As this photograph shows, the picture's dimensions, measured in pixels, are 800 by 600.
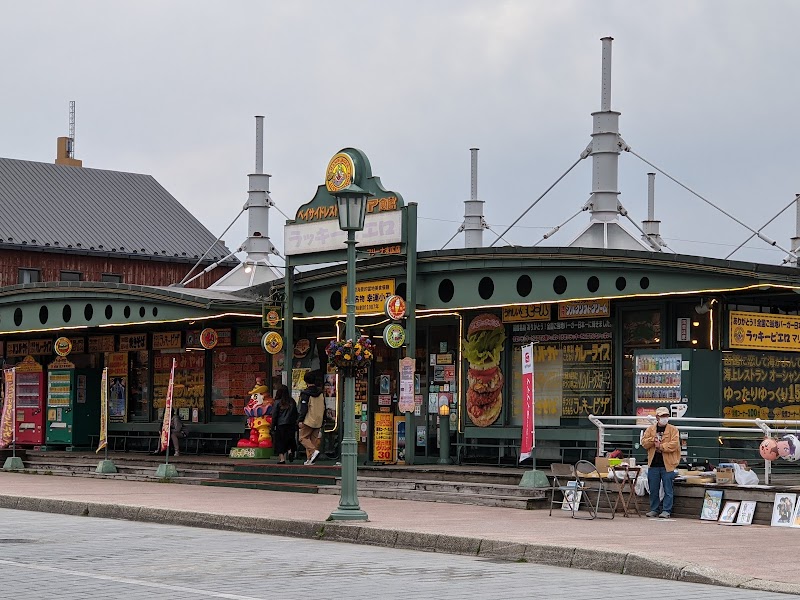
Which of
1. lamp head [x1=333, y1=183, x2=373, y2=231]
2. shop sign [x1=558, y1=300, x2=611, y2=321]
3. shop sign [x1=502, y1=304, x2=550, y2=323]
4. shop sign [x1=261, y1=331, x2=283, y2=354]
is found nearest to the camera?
lamp head [x1=333, y1=183, x2=373, y2=231]

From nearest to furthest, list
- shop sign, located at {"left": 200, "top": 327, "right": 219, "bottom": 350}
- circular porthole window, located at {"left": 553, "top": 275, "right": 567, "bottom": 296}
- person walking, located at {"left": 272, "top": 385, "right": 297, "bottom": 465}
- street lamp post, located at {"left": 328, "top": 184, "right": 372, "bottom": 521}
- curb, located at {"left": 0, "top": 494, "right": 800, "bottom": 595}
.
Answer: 1. curb, located at {"left": 0, "top": 494, "right": 800, "bottom": 595}
2. street lamp post, located at {"left": 328, "top": 184, "right": 372, "bottom": 521}
3. circular porthole window, located at {"left": 553, "top": 275, "right": 567, "bottom": 296}
4. person walking, located at {"left": 272, "top": 385, "right": 297, "bottom": 465}
5. shop sign, located at {"left": 200, "top": 327, "right": 219, "bottom": 350}

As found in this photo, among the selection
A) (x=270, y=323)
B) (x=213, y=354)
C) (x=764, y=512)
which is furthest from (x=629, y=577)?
(x=213, y=354)

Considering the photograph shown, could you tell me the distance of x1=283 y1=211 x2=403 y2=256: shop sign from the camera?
2602 centimetres

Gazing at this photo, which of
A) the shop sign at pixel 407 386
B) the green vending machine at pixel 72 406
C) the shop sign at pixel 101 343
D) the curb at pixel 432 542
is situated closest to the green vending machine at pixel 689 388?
the shop sign at pixel 407 386

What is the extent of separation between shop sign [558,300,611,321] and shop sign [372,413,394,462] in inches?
171

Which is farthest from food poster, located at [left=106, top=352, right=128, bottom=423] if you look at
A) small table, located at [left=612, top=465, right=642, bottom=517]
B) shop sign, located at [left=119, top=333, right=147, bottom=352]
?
small table, located at [left=612, top=465, right=642, bottom=517]

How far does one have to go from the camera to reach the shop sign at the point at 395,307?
25766 mm

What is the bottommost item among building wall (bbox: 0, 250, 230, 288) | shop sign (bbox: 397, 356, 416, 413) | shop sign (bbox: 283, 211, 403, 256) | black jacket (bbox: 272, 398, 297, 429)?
black jacket (bbox: 272, 398, 297, 429)

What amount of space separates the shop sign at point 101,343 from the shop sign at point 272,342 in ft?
28.5

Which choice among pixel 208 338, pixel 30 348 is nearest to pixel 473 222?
pixel 30 348

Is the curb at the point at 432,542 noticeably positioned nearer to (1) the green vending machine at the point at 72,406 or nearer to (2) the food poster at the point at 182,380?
(2) the food poster at the point at 182,380

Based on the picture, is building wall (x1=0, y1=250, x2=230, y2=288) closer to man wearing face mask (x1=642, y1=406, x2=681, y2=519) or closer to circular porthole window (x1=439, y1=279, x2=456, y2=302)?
circular porthole window (x1=439, y1=279, x2=456, y2=302)

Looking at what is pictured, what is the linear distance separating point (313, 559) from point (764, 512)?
6969 mm

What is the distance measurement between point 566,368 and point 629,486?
4473 millimetres
